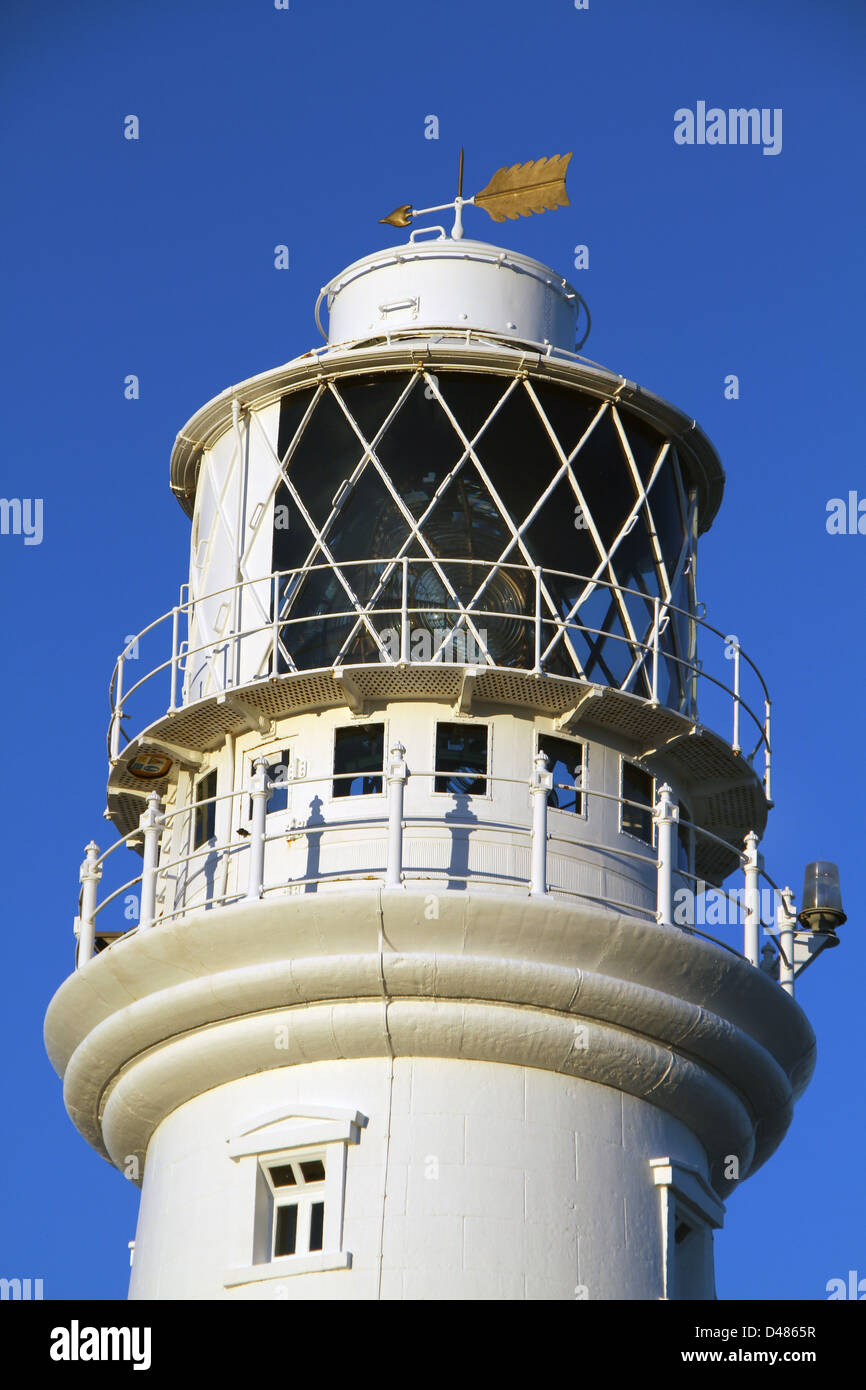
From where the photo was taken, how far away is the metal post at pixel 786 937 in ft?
89.8

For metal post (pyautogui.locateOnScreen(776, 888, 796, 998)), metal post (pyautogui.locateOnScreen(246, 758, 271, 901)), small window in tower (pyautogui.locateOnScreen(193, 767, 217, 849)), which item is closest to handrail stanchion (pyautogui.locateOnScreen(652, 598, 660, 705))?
metal post (pyautogui.locateOnScreen(776, 888, 796, 998))

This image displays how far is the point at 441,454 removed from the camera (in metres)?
27.7

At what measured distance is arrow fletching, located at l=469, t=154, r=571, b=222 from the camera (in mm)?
30297

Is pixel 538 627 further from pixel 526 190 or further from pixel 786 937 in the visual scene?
pixel 526 190

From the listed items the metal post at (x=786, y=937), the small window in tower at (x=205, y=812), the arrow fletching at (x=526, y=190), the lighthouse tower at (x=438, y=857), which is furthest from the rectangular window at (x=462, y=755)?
the arrow fletching at (x=526, y=190)

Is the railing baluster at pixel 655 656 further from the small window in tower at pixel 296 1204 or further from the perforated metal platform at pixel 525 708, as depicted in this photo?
the small window in tower at pixel 296 1204

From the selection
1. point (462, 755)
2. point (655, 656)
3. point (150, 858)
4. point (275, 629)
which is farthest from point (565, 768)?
point (150, 858)

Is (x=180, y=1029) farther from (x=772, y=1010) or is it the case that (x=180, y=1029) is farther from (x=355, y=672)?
(x=772, y=1010)

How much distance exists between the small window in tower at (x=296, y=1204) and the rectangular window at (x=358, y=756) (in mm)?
3650

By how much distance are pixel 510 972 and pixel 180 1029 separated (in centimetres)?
331

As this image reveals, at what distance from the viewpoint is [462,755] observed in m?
26.4

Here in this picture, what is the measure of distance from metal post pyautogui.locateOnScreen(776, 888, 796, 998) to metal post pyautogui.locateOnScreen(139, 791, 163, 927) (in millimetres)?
6243

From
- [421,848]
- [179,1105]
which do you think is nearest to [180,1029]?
[179,1105]

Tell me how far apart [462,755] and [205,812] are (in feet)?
9.22
